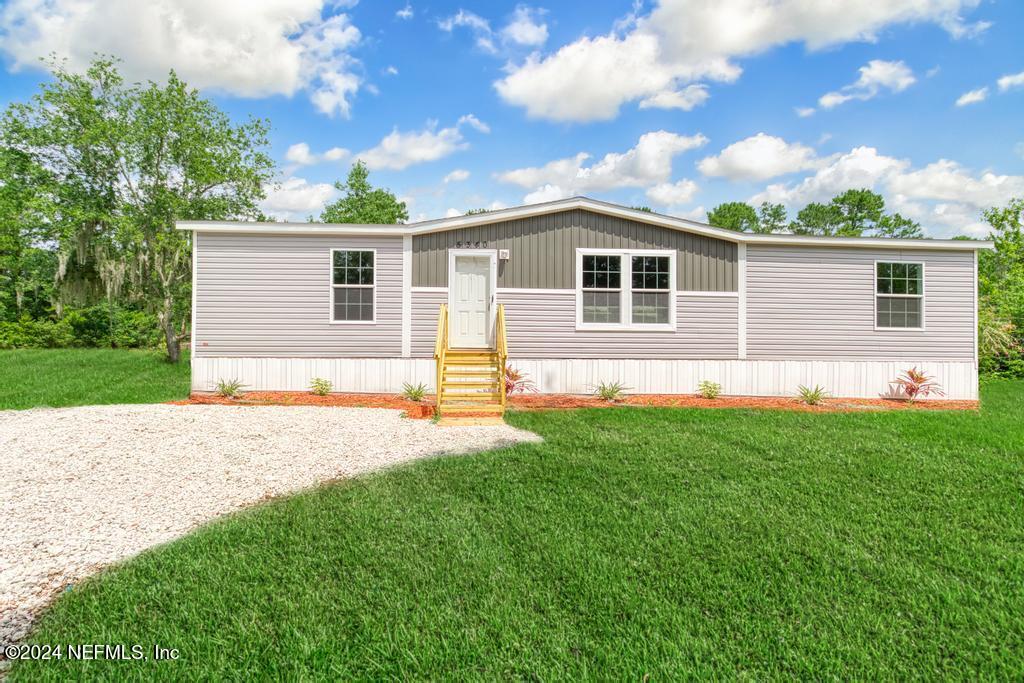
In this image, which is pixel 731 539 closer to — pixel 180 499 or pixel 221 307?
pixel 180 499

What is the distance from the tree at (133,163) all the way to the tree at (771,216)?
36.6 meters

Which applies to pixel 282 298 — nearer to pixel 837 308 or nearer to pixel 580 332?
pixel 580 332

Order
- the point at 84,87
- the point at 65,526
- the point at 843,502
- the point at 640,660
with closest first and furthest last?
the point at 640,660 < the point at 65,526 < the point at 843,502 < the point at 84,87

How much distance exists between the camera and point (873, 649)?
2.10 metres

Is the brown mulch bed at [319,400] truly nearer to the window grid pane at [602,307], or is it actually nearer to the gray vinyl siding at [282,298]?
the gray vinyl siding at [282,298]

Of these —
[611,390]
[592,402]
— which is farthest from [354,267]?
[611,390]

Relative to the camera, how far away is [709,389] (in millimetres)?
9141

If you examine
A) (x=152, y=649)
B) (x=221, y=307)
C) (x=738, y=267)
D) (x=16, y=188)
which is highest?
(x=16, y=188)

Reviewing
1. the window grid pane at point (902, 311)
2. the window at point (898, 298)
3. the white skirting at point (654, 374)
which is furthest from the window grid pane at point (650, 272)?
the window grid pane at point (902, 311)

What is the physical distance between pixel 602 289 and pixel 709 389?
277 cm

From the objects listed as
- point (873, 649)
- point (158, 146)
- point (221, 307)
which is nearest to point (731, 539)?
point (873, 649)

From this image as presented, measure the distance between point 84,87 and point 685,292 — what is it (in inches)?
691

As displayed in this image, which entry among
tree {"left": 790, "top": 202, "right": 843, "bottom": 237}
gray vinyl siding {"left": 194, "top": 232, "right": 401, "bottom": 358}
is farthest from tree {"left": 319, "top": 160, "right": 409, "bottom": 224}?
tree {"left": 790, "top": 202, "right": 843, "bottom": 237}

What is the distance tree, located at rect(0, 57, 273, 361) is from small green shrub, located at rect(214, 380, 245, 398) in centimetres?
684
